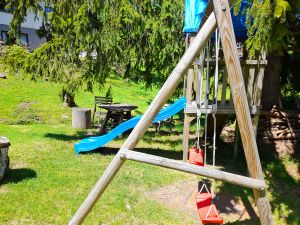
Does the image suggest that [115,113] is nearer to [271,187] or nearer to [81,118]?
[81,118]

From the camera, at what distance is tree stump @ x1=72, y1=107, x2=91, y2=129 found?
37.6 feet

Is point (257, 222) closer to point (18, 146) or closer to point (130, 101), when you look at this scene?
point (18, 146)

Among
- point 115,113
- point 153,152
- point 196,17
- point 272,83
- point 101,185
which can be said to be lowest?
point 153,152

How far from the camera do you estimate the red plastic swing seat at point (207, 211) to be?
12.6 feet

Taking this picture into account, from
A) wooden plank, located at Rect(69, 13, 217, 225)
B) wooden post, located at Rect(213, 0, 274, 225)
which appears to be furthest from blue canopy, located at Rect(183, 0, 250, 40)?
wooden post, located at Rect(213, 0, 274, 225)

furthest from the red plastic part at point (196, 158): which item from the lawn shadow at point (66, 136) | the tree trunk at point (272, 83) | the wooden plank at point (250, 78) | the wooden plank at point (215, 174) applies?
the lawn shadow at point (66, 136)

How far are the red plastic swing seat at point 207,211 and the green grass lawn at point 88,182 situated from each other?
44.3 inches

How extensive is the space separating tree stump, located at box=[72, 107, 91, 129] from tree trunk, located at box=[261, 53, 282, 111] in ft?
19.1

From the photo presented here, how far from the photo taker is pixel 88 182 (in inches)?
251

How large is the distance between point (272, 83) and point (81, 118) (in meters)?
6.23

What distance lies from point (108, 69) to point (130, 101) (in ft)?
25.3

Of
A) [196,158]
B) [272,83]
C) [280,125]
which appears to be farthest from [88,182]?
[272,83]

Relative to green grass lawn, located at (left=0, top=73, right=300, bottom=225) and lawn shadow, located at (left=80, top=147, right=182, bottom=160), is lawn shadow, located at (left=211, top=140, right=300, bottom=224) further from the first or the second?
lawn shadow, located at (left=80, top=147, right=182, bottom=160)

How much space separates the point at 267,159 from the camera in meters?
7.85
